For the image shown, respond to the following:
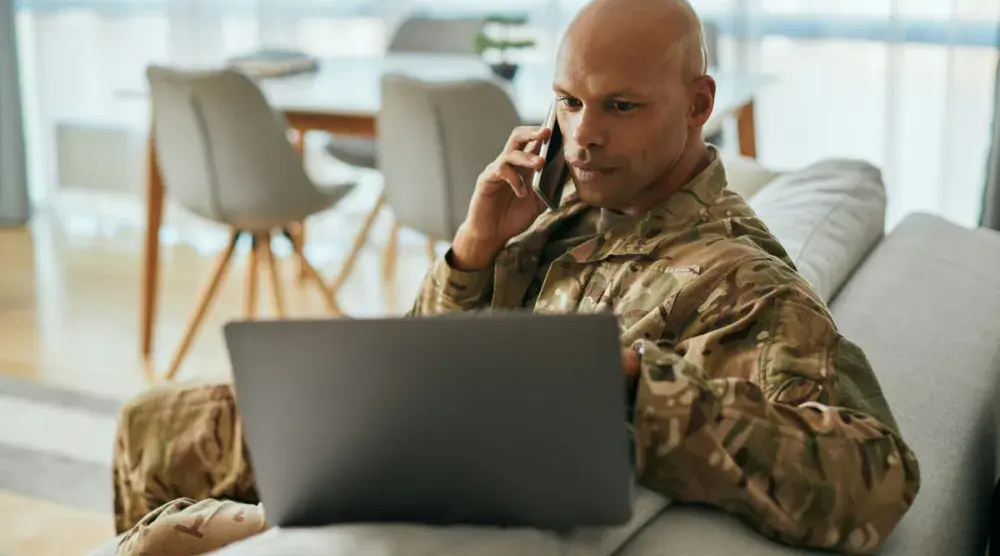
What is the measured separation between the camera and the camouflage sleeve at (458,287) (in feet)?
5.16

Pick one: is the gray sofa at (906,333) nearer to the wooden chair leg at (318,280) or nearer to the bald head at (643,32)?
the bald head at (643,32)

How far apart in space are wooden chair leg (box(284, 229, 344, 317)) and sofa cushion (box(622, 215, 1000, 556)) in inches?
78.6

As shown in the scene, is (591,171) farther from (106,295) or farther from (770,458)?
(106,295)

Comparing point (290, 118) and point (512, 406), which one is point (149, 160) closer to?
point (290, 118)

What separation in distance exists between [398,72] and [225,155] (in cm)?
61

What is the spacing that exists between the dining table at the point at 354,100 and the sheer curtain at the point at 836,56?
12.5 inches

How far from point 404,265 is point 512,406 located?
11.6 ft

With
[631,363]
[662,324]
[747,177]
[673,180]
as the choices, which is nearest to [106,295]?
[747,177]

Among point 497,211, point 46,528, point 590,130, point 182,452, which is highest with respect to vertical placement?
point 590,130

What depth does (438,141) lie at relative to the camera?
3199mm

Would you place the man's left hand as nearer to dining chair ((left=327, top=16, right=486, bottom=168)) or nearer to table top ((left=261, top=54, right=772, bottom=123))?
table top ((left=261, top=54, right=772, bottom=123))

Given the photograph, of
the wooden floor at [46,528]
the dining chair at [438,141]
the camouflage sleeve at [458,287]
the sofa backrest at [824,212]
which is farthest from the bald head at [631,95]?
the dining chair at [438,141]

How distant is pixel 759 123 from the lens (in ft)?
14.4

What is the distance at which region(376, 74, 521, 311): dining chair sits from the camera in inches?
123
